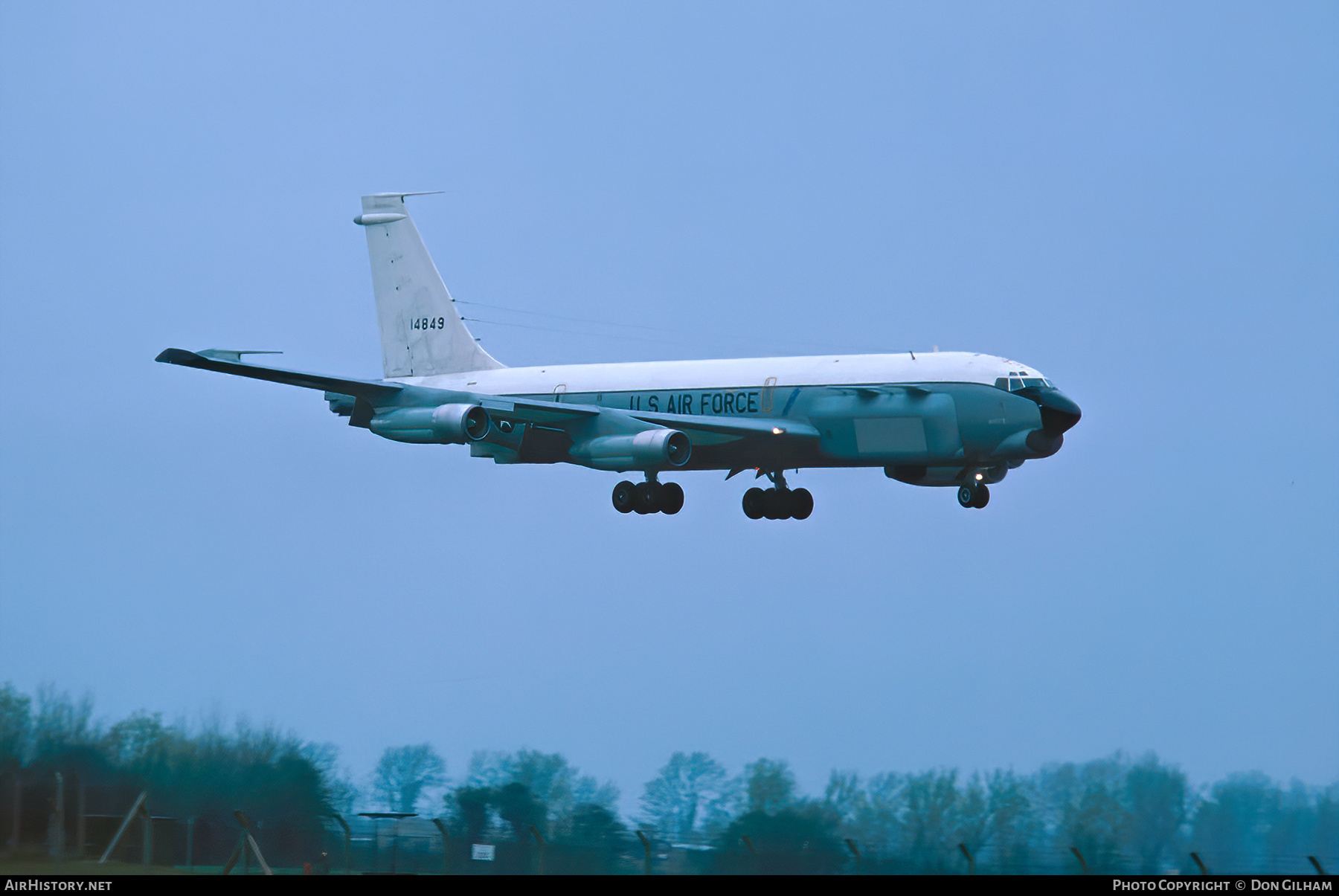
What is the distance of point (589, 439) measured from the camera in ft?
188

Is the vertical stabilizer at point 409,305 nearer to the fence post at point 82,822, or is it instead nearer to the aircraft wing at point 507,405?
the aircraft wing at point 507,405

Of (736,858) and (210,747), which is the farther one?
(210,747)

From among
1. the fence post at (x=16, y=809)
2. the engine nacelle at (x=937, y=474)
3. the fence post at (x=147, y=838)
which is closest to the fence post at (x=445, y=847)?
the fence post at (x=147, y=838)

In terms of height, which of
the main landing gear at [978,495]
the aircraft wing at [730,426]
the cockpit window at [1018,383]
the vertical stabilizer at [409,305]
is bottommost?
the main landing gear at [978,495]

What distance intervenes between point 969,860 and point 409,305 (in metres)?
37.1

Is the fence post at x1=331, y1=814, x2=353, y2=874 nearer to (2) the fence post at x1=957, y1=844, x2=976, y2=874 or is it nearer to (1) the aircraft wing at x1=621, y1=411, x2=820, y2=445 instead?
(2) the fence post at x1=957, y1=844, x2=976, y2=874

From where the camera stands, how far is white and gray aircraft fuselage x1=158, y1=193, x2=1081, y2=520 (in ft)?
177

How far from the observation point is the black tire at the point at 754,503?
62.8m

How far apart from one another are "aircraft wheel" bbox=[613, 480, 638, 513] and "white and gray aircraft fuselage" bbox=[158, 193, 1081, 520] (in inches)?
1.9

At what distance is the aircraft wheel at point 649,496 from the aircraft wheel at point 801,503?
5426mm

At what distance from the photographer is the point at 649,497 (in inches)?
2345
